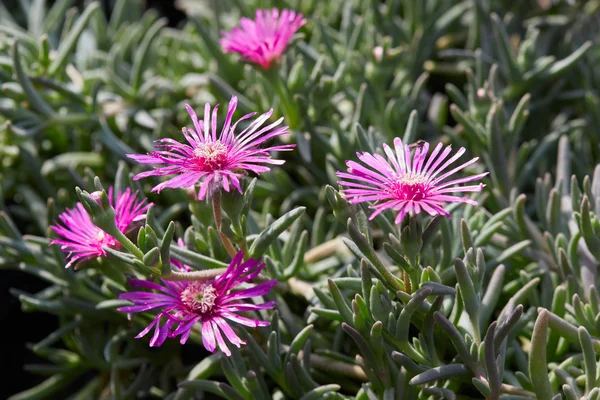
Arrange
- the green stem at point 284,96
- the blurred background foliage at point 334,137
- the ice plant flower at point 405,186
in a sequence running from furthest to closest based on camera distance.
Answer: the green stem at point 284,96 → the blurred background foliage at point 334,137 → the ice plant flower at point 405,186

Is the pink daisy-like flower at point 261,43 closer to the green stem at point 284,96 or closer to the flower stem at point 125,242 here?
the green stem at point 284,96

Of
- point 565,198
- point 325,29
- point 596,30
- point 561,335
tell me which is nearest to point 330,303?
point 561,335

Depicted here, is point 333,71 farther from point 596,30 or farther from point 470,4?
point 596,30

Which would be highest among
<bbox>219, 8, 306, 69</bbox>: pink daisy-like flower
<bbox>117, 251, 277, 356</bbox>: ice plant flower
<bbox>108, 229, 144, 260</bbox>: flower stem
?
<bbox>219, 8, 306, 69</bbox>: pink daisy-like flower

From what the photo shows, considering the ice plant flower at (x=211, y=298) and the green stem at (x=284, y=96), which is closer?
the ice plant flower at (x=211, y=298)

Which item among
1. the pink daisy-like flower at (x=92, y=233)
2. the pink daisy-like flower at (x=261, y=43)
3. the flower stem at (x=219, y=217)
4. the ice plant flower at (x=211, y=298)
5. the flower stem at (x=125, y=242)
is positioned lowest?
the ice plant flower at (x=211, y=298)

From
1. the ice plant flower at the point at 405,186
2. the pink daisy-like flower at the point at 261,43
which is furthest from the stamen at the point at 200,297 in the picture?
the pink daisy-like flower at the point at 261,43

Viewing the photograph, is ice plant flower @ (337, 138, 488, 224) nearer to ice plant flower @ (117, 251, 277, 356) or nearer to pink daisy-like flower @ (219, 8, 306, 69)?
ice plant flower @ (117, 251, 277, 356)

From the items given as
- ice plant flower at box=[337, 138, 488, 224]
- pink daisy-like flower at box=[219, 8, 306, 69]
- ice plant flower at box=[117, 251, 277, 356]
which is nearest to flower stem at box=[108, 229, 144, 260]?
ice plant flower at box=[117, 251, 277, 356]

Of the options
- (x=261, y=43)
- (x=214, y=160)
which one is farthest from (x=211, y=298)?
(x=261, y=43)
